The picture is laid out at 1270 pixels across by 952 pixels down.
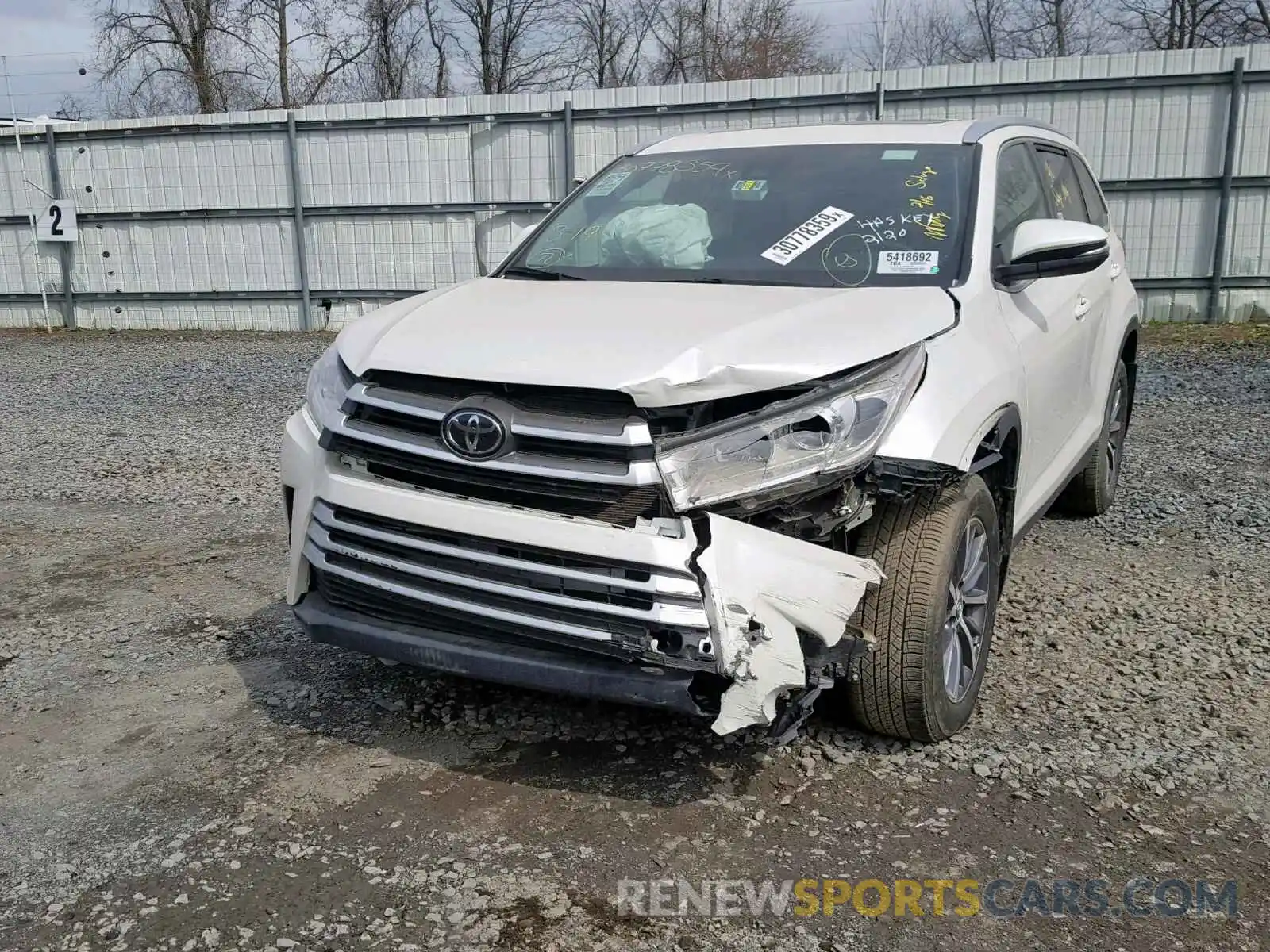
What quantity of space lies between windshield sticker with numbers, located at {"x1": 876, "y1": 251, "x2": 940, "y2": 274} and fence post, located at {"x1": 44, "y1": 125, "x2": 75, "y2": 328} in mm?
16081

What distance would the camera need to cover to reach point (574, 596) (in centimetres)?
279

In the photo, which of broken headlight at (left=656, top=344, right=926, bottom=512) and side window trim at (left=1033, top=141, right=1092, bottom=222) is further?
side window trim at (left=1033, top=141, right=1092, bottom=222)

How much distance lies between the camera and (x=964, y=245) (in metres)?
3.62

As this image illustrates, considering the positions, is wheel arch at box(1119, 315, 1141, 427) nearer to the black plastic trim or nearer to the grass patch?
the black plastic trim

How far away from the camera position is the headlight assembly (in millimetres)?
3238

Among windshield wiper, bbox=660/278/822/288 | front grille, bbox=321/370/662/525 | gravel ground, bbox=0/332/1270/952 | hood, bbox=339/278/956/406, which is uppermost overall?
windshield wiper, bbox=660/278/822/288

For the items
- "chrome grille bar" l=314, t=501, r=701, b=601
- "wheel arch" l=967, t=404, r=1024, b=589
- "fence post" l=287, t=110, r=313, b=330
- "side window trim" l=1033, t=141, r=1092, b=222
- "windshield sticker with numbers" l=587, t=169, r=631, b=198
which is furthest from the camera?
"fence post" l=287, t=110, r=313, b=330

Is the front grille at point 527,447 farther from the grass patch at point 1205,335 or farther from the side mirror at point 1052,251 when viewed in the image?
the grass patch at point 1205,335

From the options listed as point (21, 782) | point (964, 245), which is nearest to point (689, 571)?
point (964, 245)

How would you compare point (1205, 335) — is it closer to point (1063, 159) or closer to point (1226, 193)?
point (1226, 193)

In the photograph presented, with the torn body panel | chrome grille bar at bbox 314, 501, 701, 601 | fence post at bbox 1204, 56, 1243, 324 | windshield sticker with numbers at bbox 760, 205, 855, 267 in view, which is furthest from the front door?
fence post at bbox 1204, 56, 1243, 324

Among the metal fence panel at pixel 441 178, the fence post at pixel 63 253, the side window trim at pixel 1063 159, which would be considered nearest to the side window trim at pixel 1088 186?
the side window trim at pixel 1063 159

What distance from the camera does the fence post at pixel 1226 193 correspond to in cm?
1274

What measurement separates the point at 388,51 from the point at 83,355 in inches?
886
